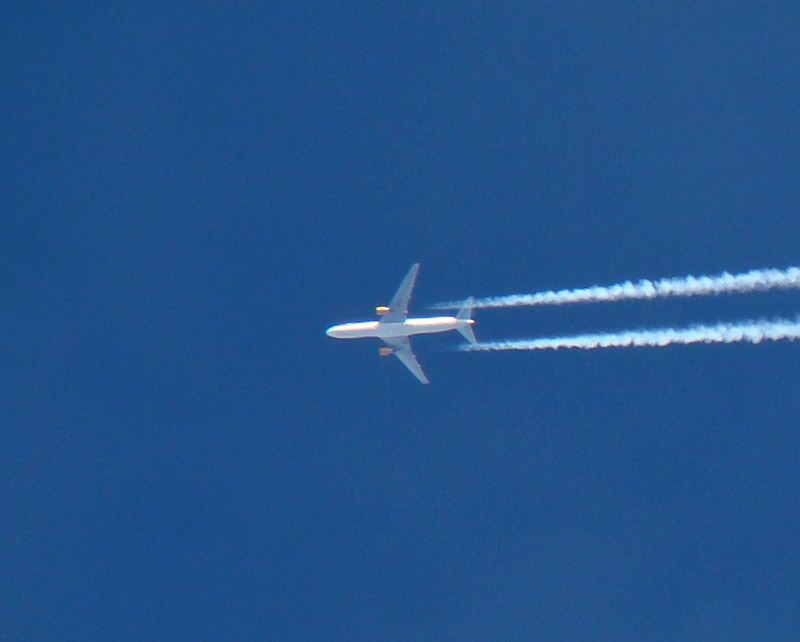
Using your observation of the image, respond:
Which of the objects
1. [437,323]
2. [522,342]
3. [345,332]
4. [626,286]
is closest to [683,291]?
[626,286]

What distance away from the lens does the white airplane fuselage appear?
9611 centimetres

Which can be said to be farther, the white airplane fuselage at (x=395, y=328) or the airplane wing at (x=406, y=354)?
the airplane wing at (x=406, y=354)

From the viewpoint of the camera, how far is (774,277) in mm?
82312

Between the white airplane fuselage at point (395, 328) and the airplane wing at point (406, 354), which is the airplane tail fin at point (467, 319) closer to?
the white airplane fuselage at point (395, 328)

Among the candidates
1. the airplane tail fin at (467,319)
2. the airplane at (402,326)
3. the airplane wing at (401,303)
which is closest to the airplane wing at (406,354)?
the airplane at (402,326)

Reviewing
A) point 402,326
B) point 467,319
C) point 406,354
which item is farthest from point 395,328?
point 467,319

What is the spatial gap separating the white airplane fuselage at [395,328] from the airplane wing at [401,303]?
1.62ft

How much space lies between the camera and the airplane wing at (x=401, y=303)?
97.8 m

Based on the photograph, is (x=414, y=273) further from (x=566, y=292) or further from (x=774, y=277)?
(x=774, y=277)

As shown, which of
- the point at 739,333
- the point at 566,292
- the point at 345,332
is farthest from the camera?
the point at 345,332

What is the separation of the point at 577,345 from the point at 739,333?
43.1 ft

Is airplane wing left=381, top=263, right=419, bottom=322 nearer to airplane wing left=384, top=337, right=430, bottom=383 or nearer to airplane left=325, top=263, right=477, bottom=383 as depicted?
airplane left=325, top=263, right=477, bottom=383

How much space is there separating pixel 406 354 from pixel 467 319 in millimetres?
7600

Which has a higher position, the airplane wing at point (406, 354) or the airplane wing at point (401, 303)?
the airplane wing at point (401, 303)
